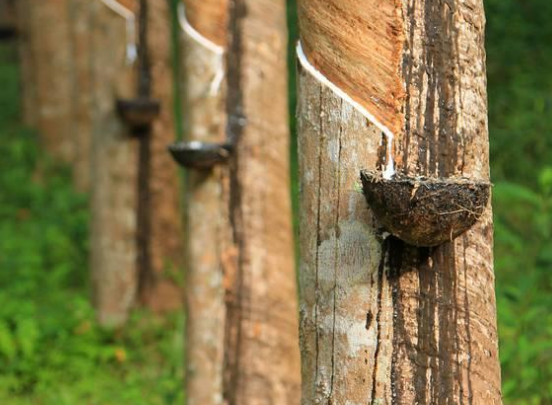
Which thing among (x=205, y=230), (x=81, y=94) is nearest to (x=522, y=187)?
(x=205, y=230)

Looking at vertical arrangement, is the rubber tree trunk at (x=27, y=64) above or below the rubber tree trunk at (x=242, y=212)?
above

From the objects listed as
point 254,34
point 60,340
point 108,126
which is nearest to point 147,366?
point 60,340

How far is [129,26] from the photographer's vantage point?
7227 mm

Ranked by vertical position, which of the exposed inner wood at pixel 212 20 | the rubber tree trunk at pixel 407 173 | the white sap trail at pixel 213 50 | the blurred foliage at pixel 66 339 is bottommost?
the blurred foliage at pixel 66 339

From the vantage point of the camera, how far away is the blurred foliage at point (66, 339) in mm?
6637

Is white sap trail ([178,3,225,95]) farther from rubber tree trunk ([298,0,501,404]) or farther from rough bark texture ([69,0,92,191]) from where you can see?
rough bark texture ([69,0,92,191])

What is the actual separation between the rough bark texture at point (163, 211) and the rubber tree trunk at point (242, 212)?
239 centimetres

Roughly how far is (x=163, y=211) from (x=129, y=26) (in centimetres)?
151

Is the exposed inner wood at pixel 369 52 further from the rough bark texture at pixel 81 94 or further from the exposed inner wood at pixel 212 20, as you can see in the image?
the rough bark texture at pixel 81 94

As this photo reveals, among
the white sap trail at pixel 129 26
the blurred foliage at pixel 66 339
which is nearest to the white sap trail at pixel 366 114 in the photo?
the blurred foliage at pixel 66 339

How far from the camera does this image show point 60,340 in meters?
7.23

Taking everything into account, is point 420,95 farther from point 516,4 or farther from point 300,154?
point 516,4

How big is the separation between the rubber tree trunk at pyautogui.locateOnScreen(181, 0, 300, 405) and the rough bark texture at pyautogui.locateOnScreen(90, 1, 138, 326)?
2.21m

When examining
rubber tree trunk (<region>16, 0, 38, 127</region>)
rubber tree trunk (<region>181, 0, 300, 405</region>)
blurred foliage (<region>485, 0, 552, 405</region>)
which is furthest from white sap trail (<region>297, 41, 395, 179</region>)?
rubber tree trunk (<region>16, 0, 38, 127</region>)
